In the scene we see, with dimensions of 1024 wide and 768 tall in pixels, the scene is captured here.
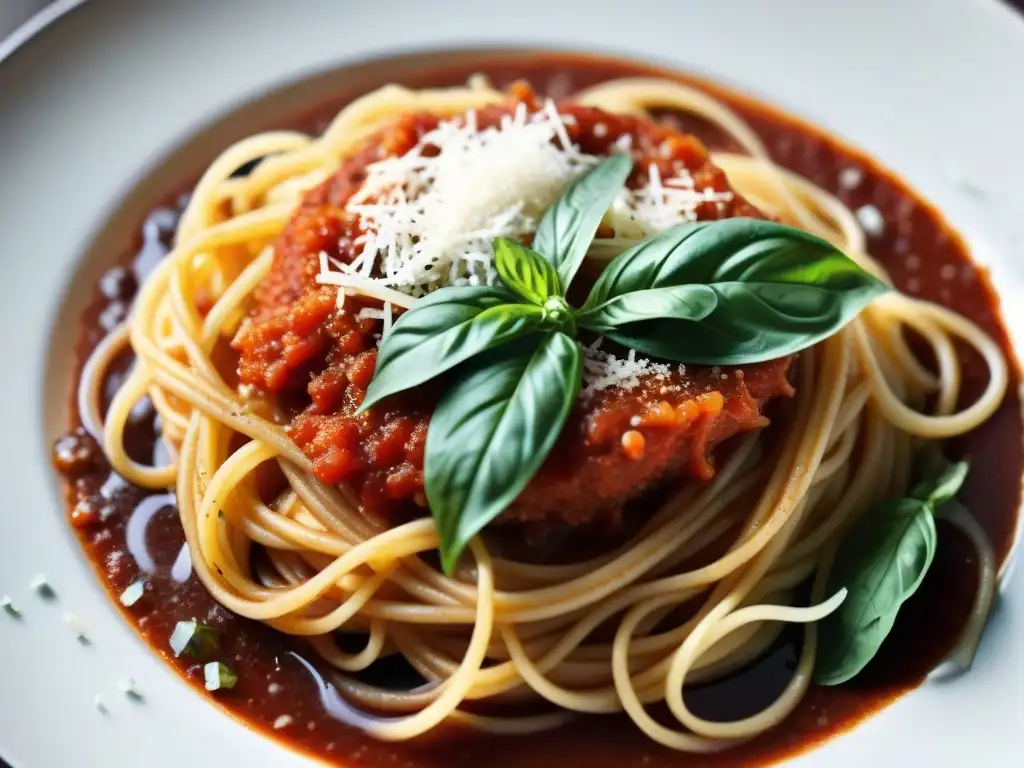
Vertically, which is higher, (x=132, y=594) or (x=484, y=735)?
(x=132, y=594)

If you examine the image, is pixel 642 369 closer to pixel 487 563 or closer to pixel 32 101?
pixel 487 563

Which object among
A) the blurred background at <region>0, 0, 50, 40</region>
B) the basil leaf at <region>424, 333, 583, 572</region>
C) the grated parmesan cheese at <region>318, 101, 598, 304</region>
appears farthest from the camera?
the blurred background at <region>0, 0, 50, 40</region>

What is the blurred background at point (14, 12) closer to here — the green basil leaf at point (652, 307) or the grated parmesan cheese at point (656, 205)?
the grated parmesan cheese at point (656, 205)

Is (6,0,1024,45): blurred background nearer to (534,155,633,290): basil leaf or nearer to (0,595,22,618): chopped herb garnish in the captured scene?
(0,595,22,618): chopped herb garnish

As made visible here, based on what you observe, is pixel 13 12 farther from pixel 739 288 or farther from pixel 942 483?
pixel 942 483

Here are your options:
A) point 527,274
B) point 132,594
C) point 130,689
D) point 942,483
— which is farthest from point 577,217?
point 130,689

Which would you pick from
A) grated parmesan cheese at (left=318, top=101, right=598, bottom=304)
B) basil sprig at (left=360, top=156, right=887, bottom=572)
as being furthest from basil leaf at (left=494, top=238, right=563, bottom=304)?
grated parmesan cheese at (left=318, top=101, right=598, bottom=304)
